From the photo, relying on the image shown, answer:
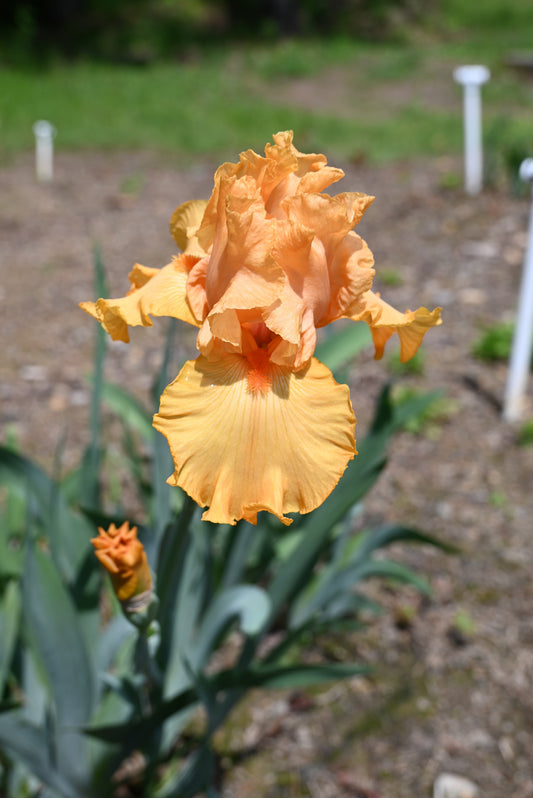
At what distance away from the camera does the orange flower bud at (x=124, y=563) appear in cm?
91

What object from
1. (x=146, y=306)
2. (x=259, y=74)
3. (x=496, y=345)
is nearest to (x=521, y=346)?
(x=496, y=345)

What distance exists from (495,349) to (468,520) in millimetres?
1091

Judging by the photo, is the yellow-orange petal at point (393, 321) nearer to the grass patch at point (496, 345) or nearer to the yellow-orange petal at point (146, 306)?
the yellow-orange petal at point (146, 306)

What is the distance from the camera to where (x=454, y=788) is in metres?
1.54

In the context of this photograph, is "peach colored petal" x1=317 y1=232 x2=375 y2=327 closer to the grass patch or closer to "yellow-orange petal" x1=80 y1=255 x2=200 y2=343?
"yellow-orange petal" x1=80 y1=255 x2=200 y2=343

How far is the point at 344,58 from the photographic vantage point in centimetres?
1091

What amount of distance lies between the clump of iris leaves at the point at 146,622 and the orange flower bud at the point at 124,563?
0.17 feet

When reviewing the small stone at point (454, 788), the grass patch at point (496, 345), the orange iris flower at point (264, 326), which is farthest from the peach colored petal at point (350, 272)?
the grass patch at point (496, 345)

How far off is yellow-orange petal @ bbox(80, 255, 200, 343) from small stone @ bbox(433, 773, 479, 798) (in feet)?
3.99

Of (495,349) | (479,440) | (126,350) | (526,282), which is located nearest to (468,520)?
(479,440)

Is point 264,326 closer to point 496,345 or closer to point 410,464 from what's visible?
point 410,464

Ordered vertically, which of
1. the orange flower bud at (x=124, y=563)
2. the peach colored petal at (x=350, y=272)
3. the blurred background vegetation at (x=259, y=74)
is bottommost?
the orange flower bud at (x=124, y=563)

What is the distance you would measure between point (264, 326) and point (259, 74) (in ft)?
33.6

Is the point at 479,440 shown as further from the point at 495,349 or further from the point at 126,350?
→ the point at 126,350
